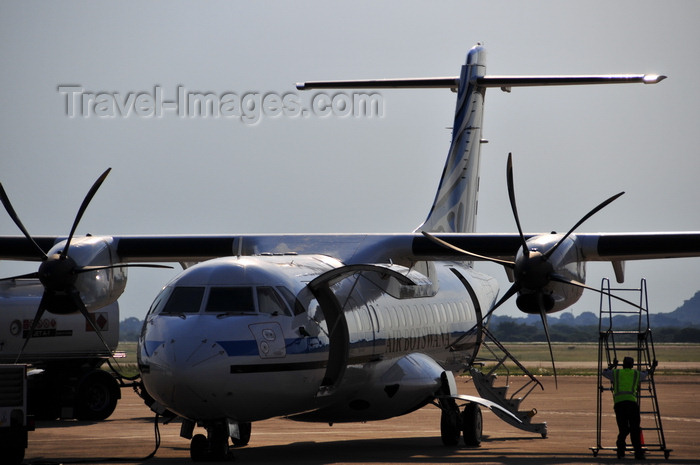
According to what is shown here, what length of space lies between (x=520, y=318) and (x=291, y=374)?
432 feet

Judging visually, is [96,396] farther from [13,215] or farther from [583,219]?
[583,219]

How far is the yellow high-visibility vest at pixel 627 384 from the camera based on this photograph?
55.6 ft

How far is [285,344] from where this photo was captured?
50.2 feet

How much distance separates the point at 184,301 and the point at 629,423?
739 centimetres

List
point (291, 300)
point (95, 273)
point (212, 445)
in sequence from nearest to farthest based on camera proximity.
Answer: point (212, 445) < point (291, 300) < point (95, 273)

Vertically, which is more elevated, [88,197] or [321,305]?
[88,197]

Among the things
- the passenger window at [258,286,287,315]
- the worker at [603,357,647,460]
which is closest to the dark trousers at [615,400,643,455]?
the worker at [603,357,647,460]

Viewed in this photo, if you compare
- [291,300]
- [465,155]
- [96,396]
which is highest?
[465,155]

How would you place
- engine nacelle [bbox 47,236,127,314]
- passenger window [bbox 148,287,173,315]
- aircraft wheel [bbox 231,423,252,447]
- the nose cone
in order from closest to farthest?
the nose cone < passenger window [bbox 148,287,173,315] < aircraft wheel [bbox 231,423,252,447] < engine nacelle [bbox 47,236,127,314]

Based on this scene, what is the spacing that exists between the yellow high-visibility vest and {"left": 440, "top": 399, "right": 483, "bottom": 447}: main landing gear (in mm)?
3463

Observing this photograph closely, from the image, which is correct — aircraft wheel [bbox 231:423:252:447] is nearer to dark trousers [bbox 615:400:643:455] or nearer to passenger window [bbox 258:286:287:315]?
passenger window [bbox 258:286:287:315]

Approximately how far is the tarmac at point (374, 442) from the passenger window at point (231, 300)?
2.33 metres

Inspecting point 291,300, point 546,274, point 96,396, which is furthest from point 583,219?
point 96,396

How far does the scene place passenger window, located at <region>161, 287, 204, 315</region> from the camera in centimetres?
1511
